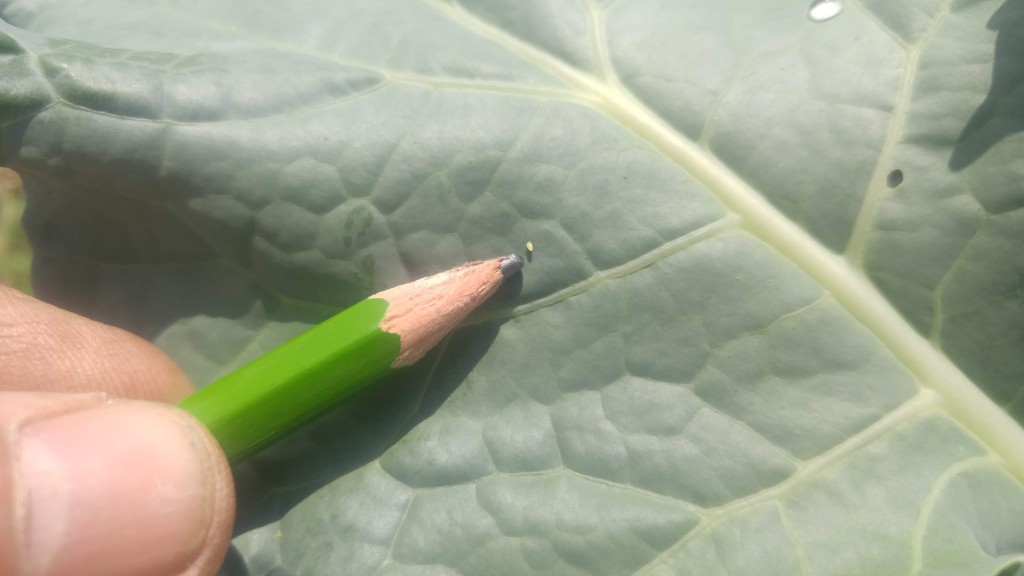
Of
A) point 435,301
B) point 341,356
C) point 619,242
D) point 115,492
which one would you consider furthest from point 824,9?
point 115,492

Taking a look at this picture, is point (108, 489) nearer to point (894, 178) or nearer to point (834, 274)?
point (834, 274)

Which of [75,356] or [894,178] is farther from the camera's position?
[75,356]

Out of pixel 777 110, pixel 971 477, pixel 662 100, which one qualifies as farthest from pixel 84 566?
pixel 971 477

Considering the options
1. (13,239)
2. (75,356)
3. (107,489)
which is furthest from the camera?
(13,239)

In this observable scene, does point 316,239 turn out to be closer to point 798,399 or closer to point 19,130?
point 19,130

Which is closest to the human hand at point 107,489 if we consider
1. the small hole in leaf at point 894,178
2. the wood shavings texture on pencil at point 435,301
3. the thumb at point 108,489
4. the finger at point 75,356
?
the thumb at point 108,489

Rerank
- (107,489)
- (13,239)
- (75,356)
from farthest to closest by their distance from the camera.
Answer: (13,239) → (75,356) → (107,489)

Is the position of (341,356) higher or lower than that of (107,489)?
higher

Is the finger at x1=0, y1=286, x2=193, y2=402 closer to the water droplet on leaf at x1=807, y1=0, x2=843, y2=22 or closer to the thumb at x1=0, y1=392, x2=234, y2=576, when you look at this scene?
the thumb at x1=0, y1=392, x2=234, y2=576
